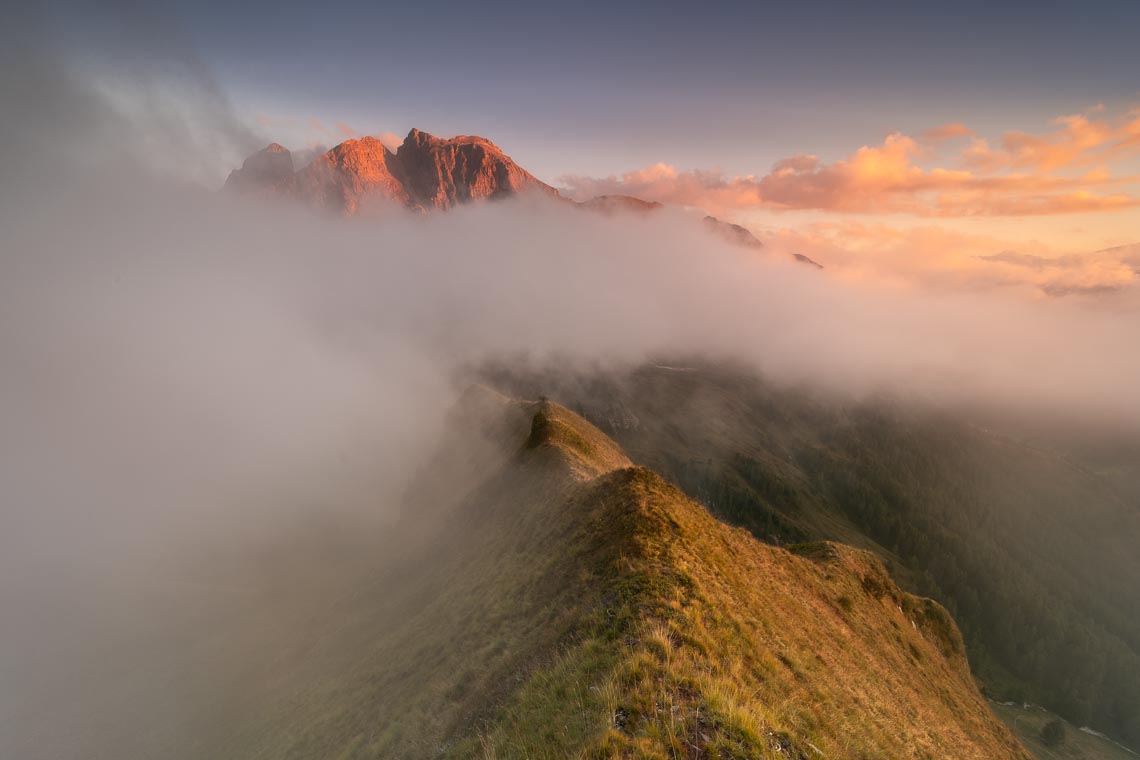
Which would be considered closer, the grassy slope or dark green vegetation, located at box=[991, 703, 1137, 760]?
the grassy slope

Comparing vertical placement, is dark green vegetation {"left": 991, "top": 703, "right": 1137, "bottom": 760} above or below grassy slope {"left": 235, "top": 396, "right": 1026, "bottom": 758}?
below

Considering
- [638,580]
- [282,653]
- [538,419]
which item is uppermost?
[638,580]

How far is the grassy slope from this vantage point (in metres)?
13.7

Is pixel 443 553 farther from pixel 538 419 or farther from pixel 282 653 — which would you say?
pixel 282 653

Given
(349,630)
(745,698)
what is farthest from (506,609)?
(349,630)

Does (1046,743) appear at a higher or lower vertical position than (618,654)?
lower

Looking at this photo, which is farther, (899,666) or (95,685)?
(95,685)

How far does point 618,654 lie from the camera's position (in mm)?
15906

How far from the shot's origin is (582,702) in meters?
14.4

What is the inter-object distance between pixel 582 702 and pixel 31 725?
109411mm

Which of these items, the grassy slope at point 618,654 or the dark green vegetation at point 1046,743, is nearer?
the grassy slope at point 618,654

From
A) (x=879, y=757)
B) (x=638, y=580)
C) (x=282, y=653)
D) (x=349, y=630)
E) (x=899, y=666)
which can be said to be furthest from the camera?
(x=282, y=653)

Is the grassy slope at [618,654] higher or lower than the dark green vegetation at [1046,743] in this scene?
higher

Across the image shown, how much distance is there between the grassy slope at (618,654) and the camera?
45.0ft
